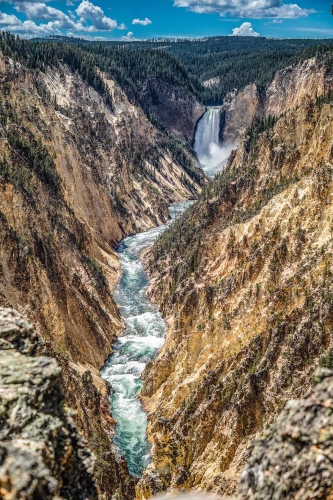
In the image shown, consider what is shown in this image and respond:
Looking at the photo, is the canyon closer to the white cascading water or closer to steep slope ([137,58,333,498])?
steep slope ([137,58,333,498])

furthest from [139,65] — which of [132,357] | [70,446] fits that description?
[70,446]

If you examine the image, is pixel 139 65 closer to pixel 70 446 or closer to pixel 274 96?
pixel 274 96

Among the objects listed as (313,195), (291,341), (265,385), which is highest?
(313,195)

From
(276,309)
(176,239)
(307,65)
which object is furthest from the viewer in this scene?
(307,65)

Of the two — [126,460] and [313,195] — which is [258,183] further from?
[126,460]

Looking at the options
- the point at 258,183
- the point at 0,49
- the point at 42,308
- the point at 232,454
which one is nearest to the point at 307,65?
the point at 0,49

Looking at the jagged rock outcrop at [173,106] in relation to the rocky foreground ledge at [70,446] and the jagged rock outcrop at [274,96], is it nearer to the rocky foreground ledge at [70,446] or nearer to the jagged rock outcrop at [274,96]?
the jagged rock outcrop at [274,96]
